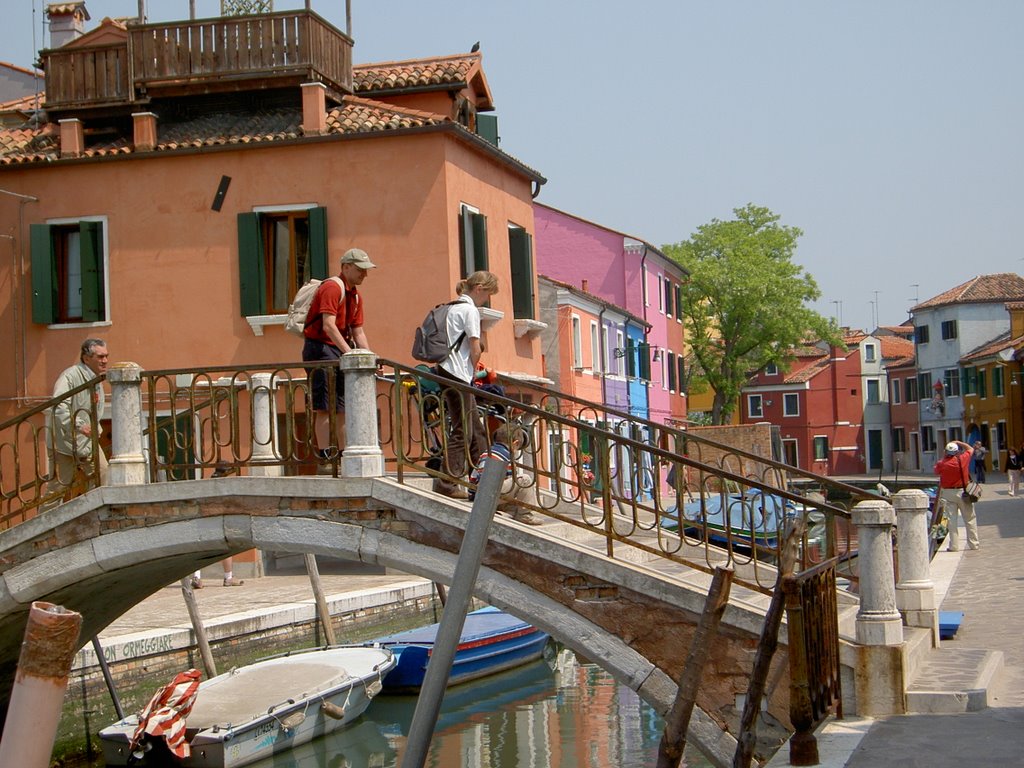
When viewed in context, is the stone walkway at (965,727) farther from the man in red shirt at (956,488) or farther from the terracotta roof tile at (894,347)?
the terracotta roof tile at (894,347)

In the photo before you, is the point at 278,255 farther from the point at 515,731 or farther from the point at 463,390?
the point at 463,390

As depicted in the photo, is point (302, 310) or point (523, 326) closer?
point (302, 310)

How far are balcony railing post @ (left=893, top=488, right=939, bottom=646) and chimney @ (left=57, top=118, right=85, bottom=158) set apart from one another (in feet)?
44.3

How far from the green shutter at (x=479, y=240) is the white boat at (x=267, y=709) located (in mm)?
5885

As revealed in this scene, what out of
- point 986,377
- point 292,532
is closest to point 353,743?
point 292,532

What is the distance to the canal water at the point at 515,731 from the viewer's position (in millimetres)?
13492

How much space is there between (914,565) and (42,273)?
1340cm

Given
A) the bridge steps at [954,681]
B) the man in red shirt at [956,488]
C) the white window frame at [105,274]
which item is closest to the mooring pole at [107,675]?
the white window frame at [105,274]

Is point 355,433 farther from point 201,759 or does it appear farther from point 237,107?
point 237,107

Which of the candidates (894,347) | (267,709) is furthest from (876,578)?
(894,347)

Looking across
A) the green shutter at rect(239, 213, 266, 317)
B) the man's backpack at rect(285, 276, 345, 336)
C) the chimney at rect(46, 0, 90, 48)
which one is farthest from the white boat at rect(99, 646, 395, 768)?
the chimney at rect(46, 0, 90, 48)

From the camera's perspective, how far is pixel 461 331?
8.95 m

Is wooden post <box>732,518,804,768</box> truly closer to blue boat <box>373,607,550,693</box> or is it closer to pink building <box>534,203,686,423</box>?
blue boat <box>373,607,550,693</box>

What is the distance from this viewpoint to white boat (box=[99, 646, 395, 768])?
40.0 feet
